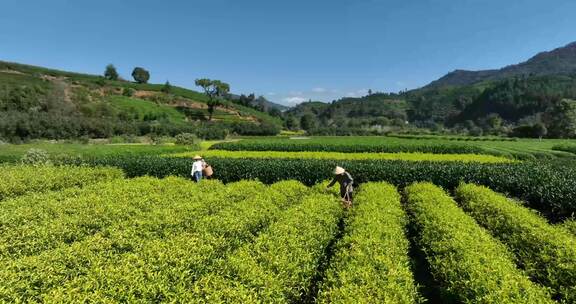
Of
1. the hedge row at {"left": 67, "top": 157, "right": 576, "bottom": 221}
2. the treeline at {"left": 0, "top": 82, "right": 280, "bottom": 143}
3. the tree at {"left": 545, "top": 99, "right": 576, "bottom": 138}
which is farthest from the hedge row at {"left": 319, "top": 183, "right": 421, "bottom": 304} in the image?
the tree at {"left": 545, "top": 99, "right": 576, "bottom": 138}

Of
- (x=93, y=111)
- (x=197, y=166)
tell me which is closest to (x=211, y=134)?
(x=93, y=111)

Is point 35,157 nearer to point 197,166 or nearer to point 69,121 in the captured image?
point 197,166

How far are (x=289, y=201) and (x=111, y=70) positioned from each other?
506 ft

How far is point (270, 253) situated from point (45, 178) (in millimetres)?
14799

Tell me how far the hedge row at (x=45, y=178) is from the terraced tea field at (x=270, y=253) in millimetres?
4315

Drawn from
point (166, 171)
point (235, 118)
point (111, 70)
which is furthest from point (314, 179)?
point (111, 70)

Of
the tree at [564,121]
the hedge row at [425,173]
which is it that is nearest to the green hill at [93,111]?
the hedge row at [425,173]

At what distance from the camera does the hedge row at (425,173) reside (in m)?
15.5

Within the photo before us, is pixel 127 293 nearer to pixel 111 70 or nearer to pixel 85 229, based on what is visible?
pixel 85 229

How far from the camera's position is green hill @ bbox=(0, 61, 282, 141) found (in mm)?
52906

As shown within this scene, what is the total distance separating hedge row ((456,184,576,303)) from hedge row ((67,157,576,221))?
16.5ft

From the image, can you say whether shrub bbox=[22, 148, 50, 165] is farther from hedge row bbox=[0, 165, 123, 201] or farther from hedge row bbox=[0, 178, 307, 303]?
hedge row bbox=[0, 178, 307, 303]

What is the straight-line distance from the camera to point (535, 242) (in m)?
8.34

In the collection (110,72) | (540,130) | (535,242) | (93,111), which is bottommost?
(535,242)
